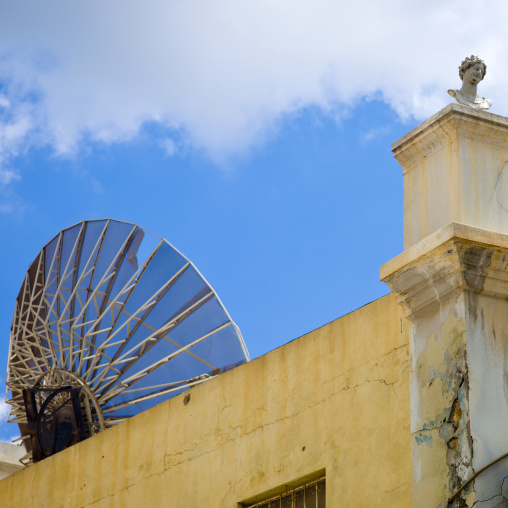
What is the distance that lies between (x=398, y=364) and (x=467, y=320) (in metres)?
1.25

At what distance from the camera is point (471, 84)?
11211mm

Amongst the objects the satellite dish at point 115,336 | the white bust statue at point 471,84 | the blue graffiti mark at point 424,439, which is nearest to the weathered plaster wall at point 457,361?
the blue graffiti mark at point 424,439

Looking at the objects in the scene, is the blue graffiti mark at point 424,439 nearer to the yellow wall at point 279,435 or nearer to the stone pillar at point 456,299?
the stone pillar at point 456,299

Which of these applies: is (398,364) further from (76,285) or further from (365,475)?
(76,285)

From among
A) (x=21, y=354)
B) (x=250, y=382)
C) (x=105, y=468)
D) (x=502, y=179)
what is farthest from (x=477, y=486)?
(x=21, y=354)

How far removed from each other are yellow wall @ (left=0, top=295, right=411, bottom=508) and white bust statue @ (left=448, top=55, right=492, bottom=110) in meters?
2.05

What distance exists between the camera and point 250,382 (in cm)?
1312

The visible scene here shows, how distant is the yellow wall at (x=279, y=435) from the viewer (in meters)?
11.0

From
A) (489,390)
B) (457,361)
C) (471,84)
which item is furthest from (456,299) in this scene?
(471,84)

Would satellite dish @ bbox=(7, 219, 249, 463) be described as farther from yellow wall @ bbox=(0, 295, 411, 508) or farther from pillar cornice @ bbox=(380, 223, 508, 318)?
pillar cornice @ bbox=(380, 223, 508, 318)

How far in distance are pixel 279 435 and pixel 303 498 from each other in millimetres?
753

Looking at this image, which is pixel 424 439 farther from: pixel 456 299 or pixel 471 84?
pixel 471 84

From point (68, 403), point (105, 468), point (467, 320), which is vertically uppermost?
point (68, 403)

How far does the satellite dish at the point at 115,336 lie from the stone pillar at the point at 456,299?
332 inches
